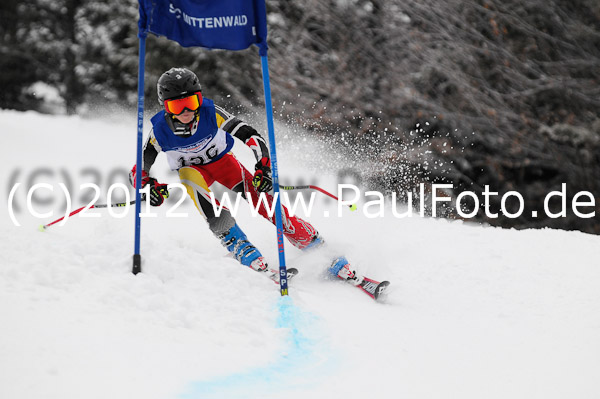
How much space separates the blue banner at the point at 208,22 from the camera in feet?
13.7

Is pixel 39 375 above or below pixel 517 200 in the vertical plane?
below

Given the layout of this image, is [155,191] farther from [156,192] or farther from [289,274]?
[289,274]

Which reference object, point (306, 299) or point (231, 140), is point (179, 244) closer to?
point (231, 140)

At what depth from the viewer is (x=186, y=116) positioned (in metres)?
4.58

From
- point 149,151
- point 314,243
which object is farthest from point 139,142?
point 314,243

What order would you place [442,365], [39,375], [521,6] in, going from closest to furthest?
[39,375], [442,365], [521,6]

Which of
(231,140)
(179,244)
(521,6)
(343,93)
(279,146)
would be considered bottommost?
(179,244)

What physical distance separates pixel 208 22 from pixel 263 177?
1208 millimetres

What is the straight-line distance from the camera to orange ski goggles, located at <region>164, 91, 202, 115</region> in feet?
14.8

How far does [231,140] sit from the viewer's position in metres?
5.06

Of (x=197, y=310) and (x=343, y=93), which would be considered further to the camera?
(x=343, y=93)

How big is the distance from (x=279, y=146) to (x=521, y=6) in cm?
507

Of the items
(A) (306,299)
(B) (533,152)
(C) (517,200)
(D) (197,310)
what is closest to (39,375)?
(D) (197,310)

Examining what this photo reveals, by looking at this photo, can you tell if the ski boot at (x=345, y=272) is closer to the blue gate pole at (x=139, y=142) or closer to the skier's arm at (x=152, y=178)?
the skier's arm at (x=152, y=178)
